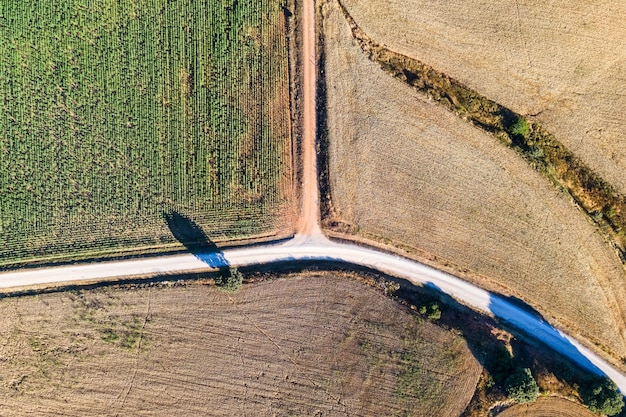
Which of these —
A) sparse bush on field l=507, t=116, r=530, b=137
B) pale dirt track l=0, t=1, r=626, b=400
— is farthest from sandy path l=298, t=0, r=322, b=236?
sparse bush on field l=507, t=116, r=530, b=137

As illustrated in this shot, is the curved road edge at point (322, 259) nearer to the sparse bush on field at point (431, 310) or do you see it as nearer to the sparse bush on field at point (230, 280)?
the sparse bush on field at point (230, 280)

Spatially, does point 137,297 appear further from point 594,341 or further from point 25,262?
point 594,341

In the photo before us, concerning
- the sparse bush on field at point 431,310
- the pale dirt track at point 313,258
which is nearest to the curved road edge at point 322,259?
the pale dirt track at point 313,258

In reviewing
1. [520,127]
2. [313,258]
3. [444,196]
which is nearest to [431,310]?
[444,196]

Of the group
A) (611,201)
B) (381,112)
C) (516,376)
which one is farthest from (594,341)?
(381,112)

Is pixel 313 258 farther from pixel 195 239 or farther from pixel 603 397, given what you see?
pixel 603 397

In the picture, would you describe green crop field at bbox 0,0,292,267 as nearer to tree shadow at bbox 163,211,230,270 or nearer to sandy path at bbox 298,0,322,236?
tree shadow at bbox 163,211,230,270

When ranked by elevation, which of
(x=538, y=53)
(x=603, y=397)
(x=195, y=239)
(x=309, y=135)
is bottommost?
(x=603, y=397)
